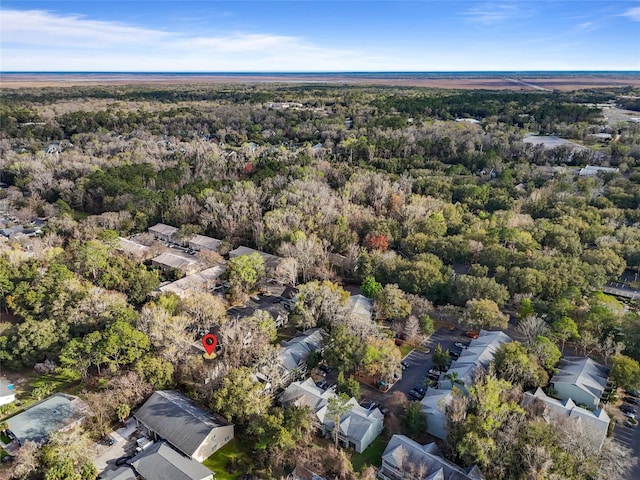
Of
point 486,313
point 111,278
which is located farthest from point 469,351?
point 111,278

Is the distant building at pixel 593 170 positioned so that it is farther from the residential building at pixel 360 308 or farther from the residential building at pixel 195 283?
the residential building at pixel 195 283

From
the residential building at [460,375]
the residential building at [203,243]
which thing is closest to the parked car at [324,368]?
the residential building at [460,375]

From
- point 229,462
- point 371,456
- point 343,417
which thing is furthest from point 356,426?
point 229,462

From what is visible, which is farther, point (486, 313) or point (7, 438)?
point (486, 313)

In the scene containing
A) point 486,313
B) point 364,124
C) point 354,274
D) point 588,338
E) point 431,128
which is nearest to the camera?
point 588,338

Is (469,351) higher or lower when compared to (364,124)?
lower

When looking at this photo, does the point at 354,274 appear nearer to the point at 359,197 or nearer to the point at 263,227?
the point at 263,227
